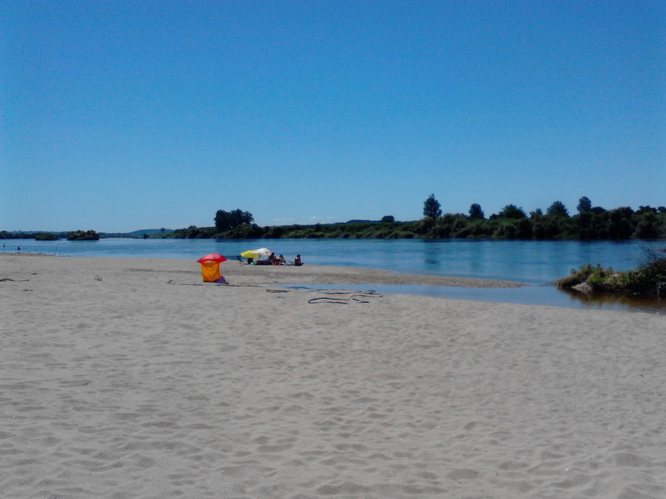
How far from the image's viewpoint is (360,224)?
162 m

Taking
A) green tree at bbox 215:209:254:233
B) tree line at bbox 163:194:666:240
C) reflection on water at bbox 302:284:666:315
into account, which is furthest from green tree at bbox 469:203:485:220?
reflection on water at bbox 302:284:666:315

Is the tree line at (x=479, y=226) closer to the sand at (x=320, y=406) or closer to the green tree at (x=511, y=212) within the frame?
the green tree at (x=511, y=212)

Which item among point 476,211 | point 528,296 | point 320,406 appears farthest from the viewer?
point 476,211

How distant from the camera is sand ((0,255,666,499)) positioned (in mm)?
4707

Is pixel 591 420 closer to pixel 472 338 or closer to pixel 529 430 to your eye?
pixel 529 430

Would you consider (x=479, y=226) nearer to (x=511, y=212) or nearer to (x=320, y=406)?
(x=511, y=212)

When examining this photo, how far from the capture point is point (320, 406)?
22.9 ft

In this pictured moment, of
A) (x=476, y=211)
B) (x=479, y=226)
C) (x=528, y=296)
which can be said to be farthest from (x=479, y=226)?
(x=528, y=296)

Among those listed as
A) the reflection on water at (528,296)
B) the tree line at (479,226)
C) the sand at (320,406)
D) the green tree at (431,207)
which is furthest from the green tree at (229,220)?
the sand at (320,406)

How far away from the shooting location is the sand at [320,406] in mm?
4707

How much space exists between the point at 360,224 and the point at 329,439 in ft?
516

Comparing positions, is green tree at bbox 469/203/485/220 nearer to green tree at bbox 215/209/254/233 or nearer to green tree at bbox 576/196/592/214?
green tree at bbox 576/196/592/214

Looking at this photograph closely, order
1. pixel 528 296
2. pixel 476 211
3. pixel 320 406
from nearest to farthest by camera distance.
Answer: pixel 320 406 < pixel 528 296 < pixel 476 211

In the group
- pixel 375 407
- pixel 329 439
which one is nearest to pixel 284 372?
pixel 375 407
